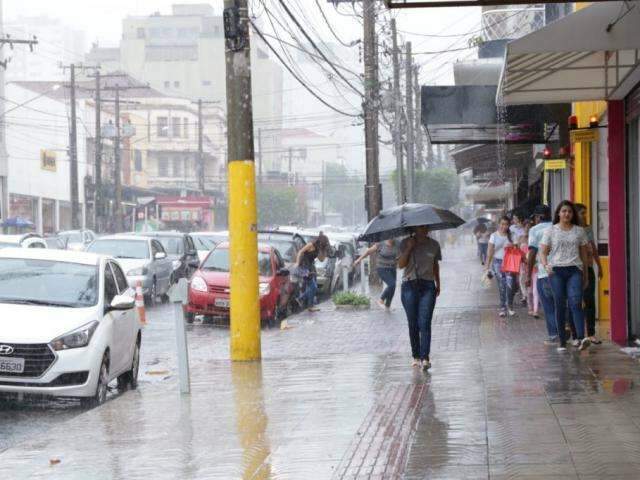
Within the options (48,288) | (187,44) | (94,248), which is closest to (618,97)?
(48,288)

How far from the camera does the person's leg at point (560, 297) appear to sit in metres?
14.7

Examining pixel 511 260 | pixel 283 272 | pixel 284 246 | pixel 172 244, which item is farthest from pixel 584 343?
pixel 172 244

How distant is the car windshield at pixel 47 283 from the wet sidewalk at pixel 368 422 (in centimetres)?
118

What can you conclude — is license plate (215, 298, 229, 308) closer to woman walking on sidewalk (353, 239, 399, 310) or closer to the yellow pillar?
woman walking on sidewalk (353, 239, 399, 310)

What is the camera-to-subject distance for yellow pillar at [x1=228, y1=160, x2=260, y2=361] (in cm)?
1479

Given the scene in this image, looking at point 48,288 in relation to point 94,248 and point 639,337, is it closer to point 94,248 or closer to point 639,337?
point 639,337

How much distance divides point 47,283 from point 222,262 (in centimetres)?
1117

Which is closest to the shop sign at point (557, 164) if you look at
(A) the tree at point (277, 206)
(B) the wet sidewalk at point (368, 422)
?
(B) the wet sidewalk at point (368, 422)

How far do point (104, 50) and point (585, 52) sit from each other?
147m

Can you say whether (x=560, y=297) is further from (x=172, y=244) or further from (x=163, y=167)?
(x=163, y=167)

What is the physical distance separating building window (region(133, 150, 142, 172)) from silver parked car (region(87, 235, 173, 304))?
7397 cm

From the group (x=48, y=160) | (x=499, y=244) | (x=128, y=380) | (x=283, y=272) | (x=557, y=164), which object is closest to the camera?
(x=128, y=380)

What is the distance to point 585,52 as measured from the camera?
1372 cm

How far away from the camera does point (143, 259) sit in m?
28.8
